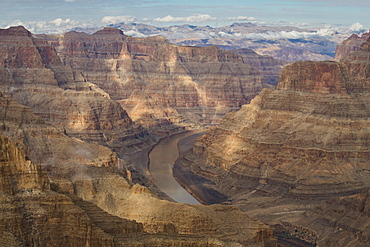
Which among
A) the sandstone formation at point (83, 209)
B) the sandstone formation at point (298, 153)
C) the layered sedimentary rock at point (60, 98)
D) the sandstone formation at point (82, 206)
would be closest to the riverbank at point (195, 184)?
the sandstone formation at point (298, 153)

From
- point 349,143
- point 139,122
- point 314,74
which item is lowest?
point 139,122

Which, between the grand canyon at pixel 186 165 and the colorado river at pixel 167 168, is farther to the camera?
the colorado river at pixel 167 168

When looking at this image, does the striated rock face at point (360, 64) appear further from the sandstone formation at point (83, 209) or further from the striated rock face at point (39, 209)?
the striated rock face at point (39, 209)

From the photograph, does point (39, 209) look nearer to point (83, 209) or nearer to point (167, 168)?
point (83, 209)

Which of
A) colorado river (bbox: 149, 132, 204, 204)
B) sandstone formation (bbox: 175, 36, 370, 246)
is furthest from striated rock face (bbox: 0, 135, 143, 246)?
colorado river (bbox: 149, 132, 204, 204)

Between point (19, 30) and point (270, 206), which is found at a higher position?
point (19, 30)

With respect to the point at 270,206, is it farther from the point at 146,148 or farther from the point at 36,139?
the point at 146,148

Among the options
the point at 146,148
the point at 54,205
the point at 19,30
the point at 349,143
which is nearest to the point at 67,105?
the point at 146,148
